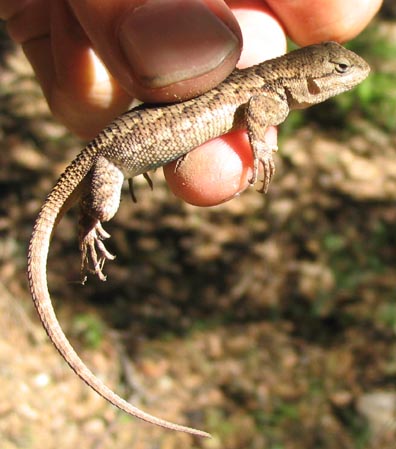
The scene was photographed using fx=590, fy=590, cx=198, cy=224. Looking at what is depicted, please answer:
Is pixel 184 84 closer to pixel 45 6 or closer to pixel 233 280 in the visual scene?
pixel 45 6

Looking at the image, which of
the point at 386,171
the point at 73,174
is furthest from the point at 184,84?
the point at 386,171

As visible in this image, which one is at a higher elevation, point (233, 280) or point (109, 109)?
point (109, 109)

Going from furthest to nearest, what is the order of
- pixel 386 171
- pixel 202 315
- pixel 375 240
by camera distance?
pixel 386 171, pixel 375 240, pixel 202 315

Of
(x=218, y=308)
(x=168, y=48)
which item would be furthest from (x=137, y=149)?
(x=218, y=308)

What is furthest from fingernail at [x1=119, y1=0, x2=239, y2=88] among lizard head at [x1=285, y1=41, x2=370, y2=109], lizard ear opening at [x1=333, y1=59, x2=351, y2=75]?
lizard ear opening at [x1=333, y1=59, x2=351, y2=75]

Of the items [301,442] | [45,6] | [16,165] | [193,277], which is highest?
[45,6]

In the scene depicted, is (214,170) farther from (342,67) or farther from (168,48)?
(342,67)

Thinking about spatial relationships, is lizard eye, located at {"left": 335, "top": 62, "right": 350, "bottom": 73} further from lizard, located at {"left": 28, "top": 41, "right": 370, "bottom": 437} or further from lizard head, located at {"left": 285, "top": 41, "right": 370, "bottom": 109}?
lizard, located at {"left": 28, "top": 41, "right": 370, "bottom": 437}
